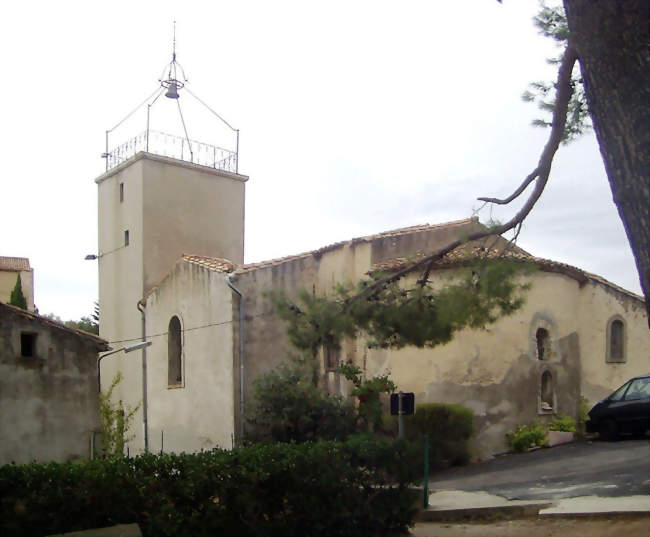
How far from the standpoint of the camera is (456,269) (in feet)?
29.2

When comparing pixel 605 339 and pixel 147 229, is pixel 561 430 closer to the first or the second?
pixel 605 339

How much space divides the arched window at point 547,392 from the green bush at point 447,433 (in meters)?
2.30

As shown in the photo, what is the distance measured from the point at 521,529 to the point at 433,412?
6.72 m

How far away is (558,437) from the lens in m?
18.9

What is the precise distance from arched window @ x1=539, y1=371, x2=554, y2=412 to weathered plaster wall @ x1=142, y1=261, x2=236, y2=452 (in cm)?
818

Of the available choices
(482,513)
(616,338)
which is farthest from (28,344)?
(616,338)

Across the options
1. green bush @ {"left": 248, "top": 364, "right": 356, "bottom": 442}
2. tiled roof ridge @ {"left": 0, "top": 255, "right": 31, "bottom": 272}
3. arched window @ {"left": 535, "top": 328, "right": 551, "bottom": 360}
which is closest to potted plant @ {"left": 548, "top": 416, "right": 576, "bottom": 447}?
arched window @ {"left": 535, "top": 328, "right": 551, "bottom": 360}

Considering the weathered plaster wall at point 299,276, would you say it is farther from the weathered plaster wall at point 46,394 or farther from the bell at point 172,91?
the bell at point 172,91

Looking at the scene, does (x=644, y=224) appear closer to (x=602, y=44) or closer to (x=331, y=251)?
(x=602, y=44)

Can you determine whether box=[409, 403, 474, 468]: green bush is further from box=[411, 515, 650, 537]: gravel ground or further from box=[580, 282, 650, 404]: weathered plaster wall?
box=[411, 515, 650, 537]: gravel ground

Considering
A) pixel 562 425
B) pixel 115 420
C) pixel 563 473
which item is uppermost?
pixel 562 425

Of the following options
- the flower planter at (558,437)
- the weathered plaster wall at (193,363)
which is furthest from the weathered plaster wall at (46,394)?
the flower planter at (558,437)

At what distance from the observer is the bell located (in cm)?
2964

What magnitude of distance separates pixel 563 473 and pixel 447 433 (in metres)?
3.20
